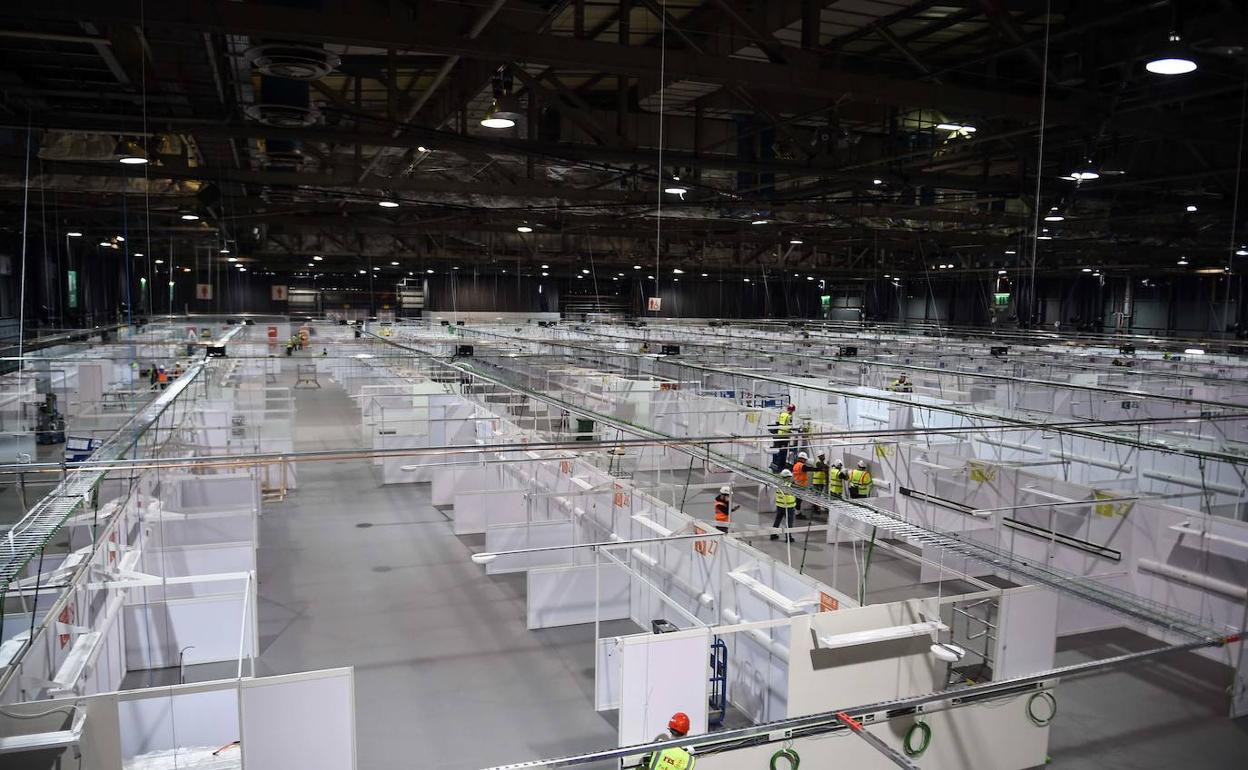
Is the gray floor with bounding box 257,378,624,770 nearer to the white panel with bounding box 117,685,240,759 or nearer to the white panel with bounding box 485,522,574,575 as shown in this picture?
the white panel with bounding box 485,522,574,575

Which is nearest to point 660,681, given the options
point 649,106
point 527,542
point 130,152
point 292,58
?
point 527,542

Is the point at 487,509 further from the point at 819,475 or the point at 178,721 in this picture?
the point at 178,721

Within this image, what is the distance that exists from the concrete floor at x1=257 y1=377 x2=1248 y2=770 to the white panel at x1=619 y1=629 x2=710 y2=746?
0.85m

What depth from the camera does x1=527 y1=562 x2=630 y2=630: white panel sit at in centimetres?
812

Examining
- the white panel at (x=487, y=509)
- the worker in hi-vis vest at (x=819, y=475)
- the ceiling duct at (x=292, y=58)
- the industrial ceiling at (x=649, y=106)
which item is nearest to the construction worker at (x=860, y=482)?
the worker in hi-vis vest at (x=819, y=475)

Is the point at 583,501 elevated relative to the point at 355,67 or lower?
lower

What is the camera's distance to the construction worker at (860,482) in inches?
409

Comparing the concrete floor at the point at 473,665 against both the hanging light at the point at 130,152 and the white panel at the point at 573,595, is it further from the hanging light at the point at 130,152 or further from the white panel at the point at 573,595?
the hanging light at the point at 130,152

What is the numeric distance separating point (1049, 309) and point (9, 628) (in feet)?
90.9

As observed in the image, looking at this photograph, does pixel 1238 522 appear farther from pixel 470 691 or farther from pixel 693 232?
pixel 693 232

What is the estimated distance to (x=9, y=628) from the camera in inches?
216

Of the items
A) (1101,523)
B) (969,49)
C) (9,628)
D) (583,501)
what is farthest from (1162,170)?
(9,628)

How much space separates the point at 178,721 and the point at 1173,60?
828 cm

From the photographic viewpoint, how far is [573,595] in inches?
325
